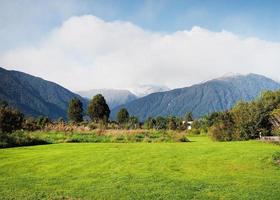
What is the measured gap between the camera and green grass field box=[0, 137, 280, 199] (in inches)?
535

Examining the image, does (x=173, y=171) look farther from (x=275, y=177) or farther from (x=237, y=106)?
(x=237, y=106)

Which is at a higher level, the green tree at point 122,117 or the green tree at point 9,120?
the green tree at point 122,117

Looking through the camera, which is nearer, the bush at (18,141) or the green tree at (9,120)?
the bush at (18,141)

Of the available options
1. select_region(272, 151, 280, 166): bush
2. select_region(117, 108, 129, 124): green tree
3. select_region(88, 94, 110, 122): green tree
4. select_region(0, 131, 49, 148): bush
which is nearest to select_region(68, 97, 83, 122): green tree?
select_region(88, 94, 110, 122): green tree

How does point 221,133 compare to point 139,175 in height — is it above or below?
above

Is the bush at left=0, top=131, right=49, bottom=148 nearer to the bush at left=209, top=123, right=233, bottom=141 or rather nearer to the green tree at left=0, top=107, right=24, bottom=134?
the green tree at left=0, top=107, right=24, bottom=134

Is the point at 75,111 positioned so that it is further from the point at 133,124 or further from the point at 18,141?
the point at 18,141

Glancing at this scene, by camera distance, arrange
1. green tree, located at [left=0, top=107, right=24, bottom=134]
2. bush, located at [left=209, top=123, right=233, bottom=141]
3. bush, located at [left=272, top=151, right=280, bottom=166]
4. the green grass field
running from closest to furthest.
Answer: the green grass field < bush, located at [left=272, top=151, right=280, bottom=166] < green tree, located at [left=0, top=107, right=24, bottom=134] < bush, located at [left=209, top=123, right=233, bottom=141]

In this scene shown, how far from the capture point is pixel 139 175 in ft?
55.7

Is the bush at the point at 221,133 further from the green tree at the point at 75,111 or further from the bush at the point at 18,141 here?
the green tree at the point at 75,111

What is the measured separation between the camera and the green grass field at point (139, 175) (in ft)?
44.6

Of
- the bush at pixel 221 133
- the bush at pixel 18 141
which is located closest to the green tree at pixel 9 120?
→ the bush at pixel 18 141

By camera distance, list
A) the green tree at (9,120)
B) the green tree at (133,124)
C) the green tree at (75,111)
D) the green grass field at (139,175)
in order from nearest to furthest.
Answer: the green grass field at (139,175)
the green tree at (9,120)
the green tree at (133,124)
the green tree at (75,111)

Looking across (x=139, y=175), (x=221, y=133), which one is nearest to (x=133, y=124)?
(x=221, y=133)
